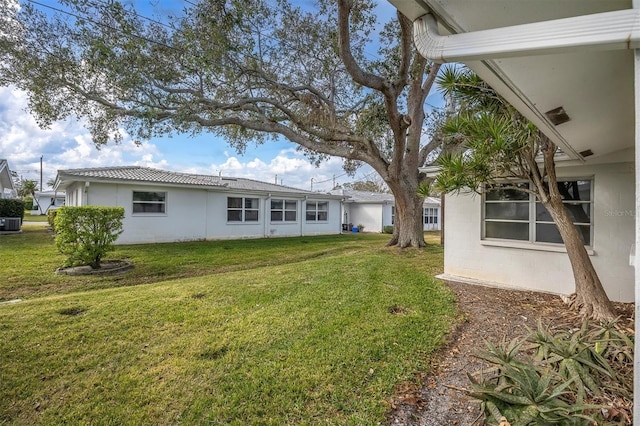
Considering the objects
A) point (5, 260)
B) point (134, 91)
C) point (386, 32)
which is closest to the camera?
point (5, 260)

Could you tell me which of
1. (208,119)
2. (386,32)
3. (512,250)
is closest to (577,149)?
(512,250)

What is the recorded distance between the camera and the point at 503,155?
4.69 meters

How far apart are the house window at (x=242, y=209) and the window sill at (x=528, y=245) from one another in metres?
12.6

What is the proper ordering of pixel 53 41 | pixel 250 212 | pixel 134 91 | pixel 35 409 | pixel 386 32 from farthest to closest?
pixel 250 212
pixel 386 32
pixel 134 91
pixel 53 41
pixel 35 409

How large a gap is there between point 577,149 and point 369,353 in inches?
180

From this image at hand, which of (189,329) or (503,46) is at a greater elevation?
(503,46)

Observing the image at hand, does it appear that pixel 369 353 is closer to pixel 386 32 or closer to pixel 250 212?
pixel 386 32

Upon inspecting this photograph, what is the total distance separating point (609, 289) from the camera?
221 inches

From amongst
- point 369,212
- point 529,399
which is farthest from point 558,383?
point 369,212

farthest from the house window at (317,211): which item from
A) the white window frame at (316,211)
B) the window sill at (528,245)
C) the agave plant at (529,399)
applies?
the agave plant at (529,399)

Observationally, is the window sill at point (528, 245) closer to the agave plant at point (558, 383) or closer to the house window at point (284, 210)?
the agave plant at point (558, 383)

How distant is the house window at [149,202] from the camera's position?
44.0ft

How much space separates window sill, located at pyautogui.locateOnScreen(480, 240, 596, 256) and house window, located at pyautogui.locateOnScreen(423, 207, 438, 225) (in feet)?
71.3

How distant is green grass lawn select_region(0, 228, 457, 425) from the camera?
106 inches
